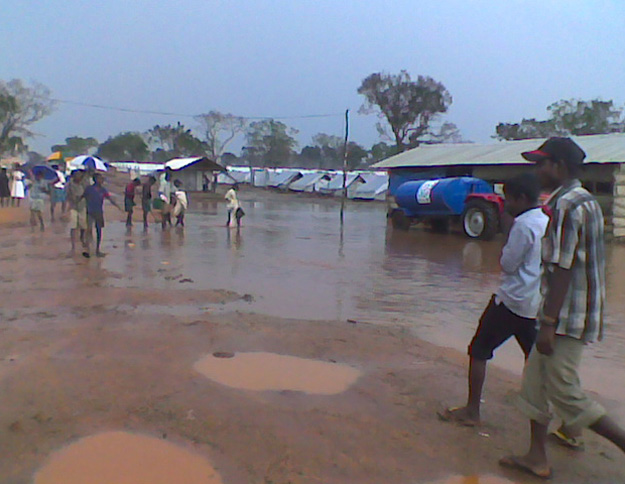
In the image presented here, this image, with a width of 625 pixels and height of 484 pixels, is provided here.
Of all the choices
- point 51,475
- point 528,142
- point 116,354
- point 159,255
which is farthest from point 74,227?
point 528,142

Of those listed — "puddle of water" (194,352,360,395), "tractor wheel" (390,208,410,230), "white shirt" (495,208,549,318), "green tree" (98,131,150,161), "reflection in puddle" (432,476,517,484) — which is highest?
"green tree" (98,131,150,161)

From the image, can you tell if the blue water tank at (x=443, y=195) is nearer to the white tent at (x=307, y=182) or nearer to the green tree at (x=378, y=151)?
the white tent at (x=307, y=182)

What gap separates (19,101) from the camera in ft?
162

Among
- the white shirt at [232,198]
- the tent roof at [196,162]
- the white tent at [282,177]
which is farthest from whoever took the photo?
the white tent at [282,177]

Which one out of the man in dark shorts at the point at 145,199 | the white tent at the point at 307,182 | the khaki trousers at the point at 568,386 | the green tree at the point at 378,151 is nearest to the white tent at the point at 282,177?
the white tent at the point at 307,182

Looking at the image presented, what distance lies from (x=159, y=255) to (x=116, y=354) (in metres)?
6.35

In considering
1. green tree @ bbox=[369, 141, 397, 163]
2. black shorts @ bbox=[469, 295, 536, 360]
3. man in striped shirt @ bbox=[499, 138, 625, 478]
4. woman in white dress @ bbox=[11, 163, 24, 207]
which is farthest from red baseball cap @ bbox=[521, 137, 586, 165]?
green tree @ bbox=[369, 141, 397, 163]

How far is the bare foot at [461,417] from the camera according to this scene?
3830mm

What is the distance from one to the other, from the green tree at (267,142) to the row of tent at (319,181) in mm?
18729

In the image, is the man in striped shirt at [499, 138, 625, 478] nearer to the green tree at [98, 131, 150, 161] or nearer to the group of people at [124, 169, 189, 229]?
the group of people at [124, 169, 189, 229]

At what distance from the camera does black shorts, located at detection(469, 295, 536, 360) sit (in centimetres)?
364

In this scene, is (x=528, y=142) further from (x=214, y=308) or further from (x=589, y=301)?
(x=589, y=301)

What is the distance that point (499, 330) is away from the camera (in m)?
3.68

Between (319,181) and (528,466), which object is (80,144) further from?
(528,466)
